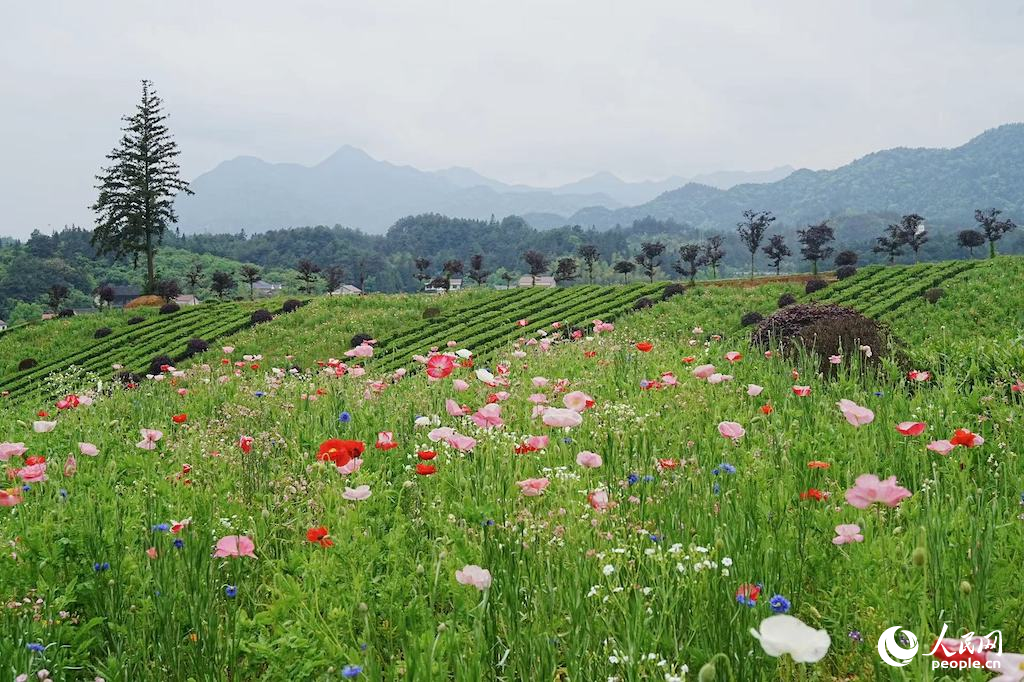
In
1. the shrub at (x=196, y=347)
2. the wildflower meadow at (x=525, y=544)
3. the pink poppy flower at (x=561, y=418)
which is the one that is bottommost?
the shrub at (x=196, y=347)

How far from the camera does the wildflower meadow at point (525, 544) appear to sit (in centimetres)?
246

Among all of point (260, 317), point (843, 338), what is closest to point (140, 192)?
point (260, 317)

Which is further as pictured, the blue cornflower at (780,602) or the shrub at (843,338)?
the shrub at (843,338)

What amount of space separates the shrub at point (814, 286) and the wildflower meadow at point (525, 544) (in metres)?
25.9

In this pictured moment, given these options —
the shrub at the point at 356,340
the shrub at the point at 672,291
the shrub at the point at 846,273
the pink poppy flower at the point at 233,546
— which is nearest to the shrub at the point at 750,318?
the shrub at the point at 672,291

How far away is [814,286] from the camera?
3092 cm

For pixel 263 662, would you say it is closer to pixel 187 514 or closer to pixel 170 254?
pixel 187 514

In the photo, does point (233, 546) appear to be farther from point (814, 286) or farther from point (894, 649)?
point (814, 286)

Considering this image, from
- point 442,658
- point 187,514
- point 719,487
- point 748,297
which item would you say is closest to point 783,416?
point 719,487

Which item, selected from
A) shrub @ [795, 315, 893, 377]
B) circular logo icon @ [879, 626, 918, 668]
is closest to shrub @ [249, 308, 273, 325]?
shrub @ [795, 315, 893, 377]

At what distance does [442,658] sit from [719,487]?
173 centimetres

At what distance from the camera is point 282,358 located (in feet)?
89.5

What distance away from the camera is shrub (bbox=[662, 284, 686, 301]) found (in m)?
32.3

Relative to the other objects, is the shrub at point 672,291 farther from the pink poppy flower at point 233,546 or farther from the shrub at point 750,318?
the pink poppy flower at point 233,546
